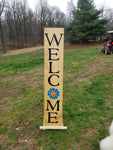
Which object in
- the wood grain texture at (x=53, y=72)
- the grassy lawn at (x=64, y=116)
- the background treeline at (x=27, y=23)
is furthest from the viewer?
the background treeline at (x=27, y=23)

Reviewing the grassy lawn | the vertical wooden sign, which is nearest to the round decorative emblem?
the vertical wooden sign

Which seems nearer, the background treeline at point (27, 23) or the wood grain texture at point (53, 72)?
the wood grain texture at point (53, 72)

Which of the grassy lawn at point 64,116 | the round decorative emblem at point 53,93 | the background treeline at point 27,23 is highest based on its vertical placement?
the background treeline at point 27,23

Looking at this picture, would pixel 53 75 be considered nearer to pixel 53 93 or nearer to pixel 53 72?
pixel 53 72

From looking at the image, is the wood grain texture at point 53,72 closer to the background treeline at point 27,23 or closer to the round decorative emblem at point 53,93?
the round decorative emblem at point 53,93

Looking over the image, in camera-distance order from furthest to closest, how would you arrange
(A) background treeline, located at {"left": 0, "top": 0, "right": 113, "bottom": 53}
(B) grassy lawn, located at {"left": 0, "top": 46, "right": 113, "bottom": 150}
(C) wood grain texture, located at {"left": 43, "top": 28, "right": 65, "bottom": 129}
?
1. (A) background treeline, located at {"left": 0, "top": 0, "right": 113, "bottom": 53}
2. (B) grassy lawn, located at {"left": 0, "top": 46, "right": 113, "bottom": 150}
3. (C) wood grain texture, located at {"left": 43, "top": 28, "right": 65, "bottom": 129}

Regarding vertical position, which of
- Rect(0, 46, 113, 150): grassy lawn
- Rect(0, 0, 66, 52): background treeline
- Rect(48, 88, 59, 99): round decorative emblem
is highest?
Rect(0, 0, 66, 52): background treeline

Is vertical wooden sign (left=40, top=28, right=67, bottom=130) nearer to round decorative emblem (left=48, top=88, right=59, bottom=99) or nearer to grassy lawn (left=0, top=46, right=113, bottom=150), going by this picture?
round decorative emblem (left=48, top=88, right=59, bottom=99)

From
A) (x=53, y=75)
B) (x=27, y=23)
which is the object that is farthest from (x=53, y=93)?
(x=27, y=23)

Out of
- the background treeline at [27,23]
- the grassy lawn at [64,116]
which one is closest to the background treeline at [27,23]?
the background treeline at [27,23]

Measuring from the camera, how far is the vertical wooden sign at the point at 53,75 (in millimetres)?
1882

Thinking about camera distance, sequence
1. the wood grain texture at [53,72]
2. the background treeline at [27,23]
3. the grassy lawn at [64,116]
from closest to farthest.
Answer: the wood grain texture at [53,72] → the grassy lawn at [64,116] → the background treeline at [27,23]

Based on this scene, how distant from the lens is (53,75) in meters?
2.02

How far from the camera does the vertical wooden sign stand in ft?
6.17
